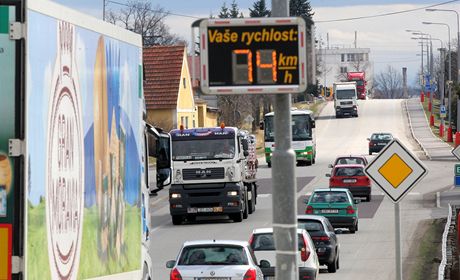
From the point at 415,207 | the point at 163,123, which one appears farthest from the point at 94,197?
the point at 163,123

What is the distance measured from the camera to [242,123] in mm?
116250

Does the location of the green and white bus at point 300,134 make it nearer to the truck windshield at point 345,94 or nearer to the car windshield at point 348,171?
the car windshield at point 348,171

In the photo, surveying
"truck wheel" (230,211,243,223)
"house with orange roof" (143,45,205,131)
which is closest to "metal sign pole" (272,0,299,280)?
"truck wheel" (230,211,243,223)

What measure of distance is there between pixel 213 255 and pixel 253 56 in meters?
10.3

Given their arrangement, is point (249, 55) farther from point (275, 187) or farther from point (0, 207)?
point (0, 207)

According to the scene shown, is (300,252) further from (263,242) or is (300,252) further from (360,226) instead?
(360,226)

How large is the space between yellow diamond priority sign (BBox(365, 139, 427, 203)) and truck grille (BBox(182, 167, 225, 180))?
25102mm

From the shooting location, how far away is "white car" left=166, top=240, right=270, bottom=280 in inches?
812

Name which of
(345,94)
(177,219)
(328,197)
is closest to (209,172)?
(177,219)

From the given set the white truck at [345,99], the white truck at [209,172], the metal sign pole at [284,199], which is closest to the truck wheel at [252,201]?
the white truck at [209,172]

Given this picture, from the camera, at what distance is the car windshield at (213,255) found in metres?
21.0

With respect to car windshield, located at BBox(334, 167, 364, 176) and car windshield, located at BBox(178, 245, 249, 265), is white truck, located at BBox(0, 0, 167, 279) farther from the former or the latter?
car windshield, located at BBox(334, 167, 364, 176)

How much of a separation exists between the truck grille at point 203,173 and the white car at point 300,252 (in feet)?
49.7

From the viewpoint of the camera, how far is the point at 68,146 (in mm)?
12023
